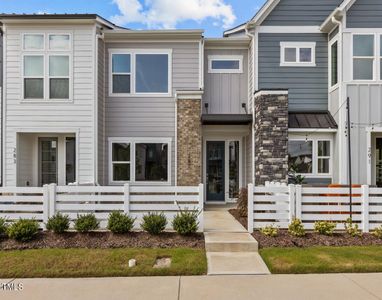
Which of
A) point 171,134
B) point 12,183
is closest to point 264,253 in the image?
point 171,134

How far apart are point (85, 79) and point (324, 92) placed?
308 inches

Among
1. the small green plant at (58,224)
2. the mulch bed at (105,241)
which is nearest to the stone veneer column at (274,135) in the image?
the mulch bed at (105,241)

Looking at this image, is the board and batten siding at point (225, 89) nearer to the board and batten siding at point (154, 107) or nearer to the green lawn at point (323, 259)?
the board and batten siding at point (154, 107)

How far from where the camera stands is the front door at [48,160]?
12.0 meters

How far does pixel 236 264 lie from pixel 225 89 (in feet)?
24.6

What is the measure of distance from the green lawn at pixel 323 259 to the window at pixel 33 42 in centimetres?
922

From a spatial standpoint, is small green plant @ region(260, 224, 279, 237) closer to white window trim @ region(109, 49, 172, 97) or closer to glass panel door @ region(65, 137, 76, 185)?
white window trim @ region(109, 49, 172, 97)

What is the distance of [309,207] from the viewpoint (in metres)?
7.70

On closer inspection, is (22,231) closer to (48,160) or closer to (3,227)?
(3,227)

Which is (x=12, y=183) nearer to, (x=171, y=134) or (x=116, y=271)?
(x=171, y=134)

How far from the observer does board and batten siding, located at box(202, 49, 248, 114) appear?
12.1m

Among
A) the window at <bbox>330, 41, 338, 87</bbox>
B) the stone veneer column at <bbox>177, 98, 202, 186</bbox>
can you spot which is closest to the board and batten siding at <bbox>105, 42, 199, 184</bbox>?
the stone veneer column at <bbox>177, 98, 202, 186</bbox>

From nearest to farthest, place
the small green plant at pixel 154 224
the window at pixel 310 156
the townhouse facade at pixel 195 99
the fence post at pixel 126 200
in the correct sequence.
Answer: the small green plant at pixel 154 224 < the fence post at pixel 126 200 < the townhouse facade at pixel 195 99 < the window at pixel 310 156

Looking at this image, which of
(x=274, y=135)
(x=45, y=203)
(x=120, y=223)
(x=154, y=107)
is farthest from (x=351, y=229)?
(x=154, y=107)
